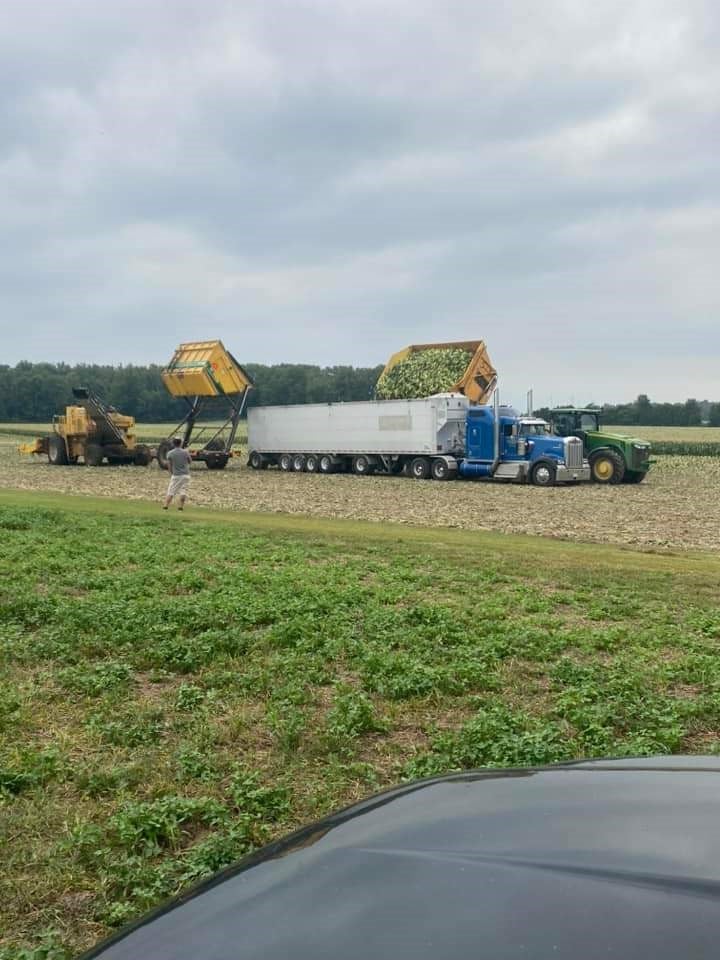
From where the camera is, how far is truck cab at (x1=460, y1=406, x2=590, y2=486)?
33.3 metres

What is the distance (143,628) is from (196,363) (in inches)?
1313

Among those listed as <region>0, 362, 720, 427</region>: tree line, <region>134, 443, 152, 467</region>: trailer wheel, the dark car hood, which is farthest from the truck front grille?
Result: <region>0, 362, 720, 427</region>: tree line

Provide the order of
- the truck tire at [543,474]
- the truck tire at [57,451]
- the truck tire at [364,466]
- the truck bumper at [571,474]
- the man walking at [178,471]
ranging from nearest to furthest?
1. the man walking at [178,471]
2. the truck bumper at [571,474]
3. the truck tire at [543,474]
4. the truck tire at [364,466]
5. the truck tire at [57,451]

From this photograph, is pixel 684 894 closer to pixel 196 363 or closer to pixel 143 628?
pixel 143 628

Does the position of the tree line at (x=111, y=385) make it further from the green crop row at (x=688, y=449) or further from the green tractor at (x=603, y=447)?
the green tractor at (x=603, y=447)

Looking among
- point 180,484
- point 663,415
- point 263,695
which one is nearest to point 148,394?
point 663,415

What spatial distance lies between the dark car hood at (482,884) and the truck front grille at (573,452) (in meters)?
31.4

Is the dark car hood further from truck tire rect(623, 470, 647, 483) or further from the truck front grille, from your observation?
truck tire rect(623, 470, 647, 483)

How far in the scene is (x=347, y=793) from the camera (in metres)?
4.71

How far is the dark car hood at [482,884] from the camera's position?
5.34ft

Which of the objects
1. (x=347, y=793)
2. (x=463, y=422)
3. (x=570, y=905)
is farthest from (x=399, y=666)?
(x=463, y=422)

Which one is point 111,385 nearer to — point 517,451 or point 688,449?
point 688,449

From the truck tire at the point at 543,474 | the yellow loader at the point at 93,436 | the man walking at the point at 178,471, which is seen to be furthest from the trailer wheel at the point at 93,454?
the man walking at the point at 178,471

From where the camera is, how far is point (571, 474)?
109ft
